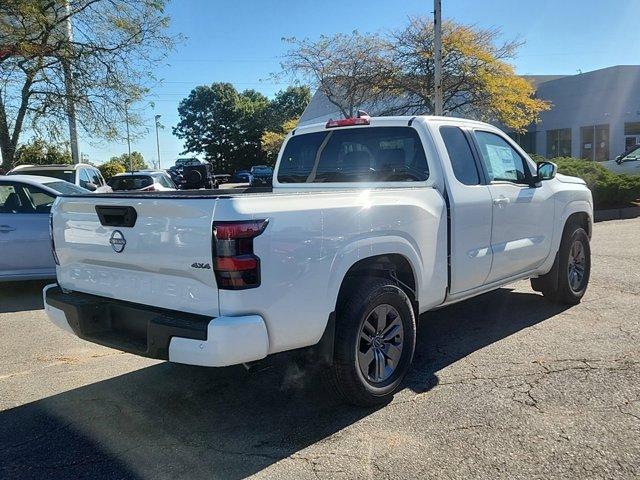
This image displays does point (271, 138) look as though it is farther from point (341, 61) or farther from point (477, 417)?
point (477, 417)

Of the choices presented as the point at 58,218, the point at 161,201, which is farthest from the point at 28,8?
the point at 161,201

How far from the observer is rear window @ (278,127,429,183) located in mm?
4570

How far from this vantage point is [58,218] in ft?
12.9

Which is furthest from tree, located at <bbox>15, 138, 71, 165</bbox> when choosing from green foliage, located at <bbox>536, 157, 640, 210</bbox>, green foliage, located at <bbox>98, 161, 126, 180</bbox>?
green foliage, located at <bbox>98, 161, 126, 180</bbox>

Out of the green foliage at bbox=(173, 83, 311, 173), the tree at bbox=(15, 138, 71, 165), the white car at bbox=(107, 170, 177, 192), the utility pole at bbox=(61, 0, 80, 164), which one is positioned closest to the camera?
the white car at bbox=(107, 170, 177, 192)

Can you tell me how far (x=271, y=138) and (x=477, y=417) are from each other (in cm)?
4475

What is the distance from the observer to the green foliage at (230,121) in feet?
220

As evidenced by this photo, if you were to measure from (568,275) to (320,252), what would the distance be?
3.82 m

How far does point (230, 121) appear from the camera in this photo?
222 feet

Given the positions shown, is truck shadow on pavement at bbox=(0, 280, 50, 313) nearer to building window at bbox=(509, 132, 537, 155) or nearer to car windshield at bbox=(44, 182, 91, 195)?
car windshield at bbox=(44, 182, 91, 195)

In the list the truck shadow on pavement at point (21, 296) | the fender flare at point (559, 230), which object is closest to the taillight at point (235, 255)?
the fender flare at point (559, 230)

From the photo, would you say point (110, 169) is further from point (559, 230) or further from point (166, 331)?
point (166, 331)

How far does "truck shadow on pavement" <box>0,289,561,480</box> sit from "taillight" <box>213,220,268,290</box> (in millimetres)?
1032

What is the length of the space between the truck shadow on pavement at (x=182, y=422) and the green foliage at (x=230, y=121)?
61526 mm
